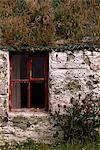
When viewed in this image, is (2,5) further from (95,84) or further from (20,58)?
(95,84)

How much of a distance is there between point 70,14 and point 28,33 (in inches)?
38.6

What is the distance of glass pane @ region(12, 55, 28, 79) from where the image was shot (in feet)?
27.3

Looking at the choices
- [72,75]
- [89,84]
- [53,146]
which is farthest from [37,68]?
[53,146]

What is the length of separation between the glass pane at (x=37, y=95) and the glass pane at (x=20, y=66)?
0.28 m

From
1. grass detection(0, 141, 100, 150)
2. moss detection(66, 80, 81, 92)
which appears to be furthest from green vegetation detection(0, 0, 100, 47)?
grass detection(0, 141, 100, 150)

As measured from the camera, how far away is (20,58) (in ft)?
27.3

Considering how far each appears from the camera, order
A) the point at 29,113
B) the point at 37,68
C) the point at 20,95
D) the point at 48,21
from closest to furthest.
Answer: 1. the point at 29,113
2. the point at 48,21
3. the point at 37,68
4. the point at 20,95

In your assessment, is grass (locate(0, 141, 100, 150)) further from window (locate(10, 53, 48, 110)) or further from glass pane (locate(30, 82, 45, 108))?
glass pane (locate(30, 82, 45, 108))

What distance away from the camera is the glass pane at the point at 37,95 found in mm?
8465

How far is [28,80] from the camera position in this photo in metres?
8.25

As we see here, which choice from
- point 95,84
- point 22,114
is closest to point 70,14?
point 95,84

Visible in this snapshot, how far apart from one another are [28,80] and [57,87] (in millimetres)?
648

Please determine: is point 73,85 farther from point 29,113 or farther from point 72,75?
point 29,113

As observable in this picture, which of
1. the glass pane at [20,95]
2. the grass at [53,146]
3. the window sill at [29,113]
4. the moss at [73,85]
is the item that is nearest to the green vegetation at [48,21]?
the moss at [73,85]
